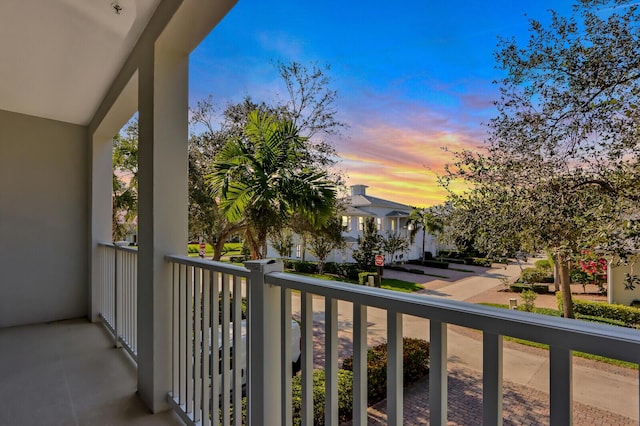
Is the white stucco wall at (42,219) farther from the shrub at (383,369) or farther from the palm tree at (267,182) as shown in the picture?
the shrub at (383,369)

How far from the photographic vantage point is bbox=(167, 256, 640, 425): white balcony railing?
614mm

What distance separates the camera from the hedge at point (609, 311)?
388 centimetres

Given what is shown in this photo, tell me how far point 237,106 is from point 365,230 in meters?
5.32

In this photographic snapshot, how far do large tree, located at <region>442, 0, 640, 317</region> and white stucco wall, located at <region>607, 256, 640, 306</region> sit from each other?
334 mm

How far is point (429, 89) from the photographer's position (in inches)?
313

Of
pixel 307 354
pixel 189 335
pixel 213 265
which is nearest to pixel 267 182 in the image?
pixel 189 335

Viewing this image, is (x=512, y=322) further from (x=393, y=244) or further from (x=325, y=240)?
(x=393, y=244)

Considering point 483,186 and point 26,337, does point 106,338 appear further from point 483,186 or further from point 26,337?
point 483,186

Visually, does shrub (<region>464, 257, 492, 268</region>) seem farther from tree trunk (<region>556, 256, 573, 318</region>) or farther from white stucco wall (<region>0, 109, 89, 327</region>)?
white stucco wall (<region>0, 109, 89, 327</region>)

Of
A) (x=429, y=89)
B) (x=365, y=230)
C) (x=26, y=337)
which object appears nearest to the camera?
(x=26, y=337)

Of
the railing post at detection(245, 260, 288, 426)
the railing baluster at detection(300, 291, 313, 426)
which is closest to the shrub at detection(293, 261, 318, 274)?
the railing post at detection(245, 260, 288, 426)

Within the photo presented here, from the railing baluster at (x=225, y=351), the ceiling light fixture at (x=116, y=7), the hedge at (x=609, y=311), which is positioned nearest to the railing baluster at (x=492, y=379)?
the railing baluster at (x=225, y=351)

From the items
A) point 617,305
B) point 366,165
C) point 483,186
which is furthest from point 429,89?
point 617,305

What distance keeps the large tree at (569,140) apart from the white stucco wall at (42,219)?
17.6ft
